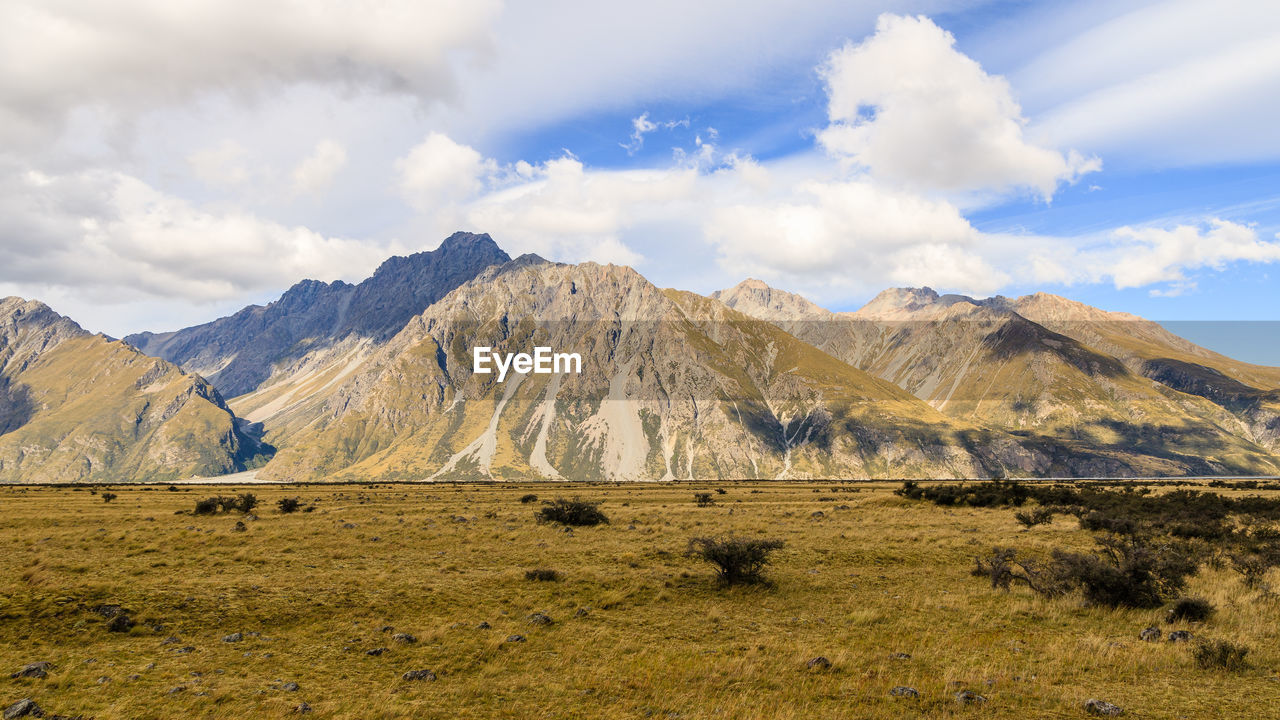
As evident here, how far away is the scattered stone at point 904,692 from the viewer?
15656mm

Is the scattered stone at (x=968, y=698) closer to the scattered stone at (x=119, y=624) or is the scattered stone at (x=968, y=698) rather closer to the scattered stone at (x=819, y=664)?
the scattered stone at (x=819, y=664)

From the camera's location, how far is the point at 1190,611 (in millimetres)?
21938

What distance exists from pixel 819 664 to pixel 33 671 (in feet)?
70.0

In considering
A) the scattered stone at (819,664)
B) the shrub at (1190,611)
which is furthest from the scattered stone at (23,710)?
the shrub at (1190,611)

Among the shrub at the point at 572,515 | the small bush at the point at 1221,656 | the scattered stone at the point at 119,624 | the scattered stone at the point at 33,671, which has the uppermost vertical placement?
the small bush at the point at 1221,656

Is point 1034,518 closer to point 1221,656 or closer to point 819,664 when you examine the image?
point 1221,656

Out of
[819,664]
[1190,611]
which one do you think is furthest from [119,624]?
[1190,611]

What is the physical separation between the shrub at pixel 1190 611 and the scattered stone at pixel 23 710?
3356cm

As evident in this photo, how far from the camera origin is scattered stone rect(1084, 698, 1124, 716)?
14250mm

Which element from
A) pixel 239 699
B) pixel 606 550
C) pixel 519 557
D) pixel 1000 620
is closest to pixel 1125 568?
pixel 1000 620

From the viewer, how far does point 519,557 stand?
33.8 metres

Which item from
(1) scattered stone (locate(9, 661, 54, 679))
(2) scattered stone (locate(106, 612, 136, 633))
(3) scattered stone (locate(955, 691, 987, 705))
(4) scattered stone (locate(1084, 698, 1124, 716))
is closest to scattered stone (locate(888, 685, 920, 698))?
(3) scattered stone (locate(955, 691, 987, 705))

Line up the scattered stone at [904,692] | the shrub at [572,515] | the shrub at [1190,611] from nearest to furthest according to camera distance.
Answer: the scattered stone at [904,692] → the shrub at [1190,611] → the shrub at [572,515]

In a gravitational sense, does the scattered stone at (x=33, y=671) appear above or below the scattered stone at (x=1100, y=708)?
below
